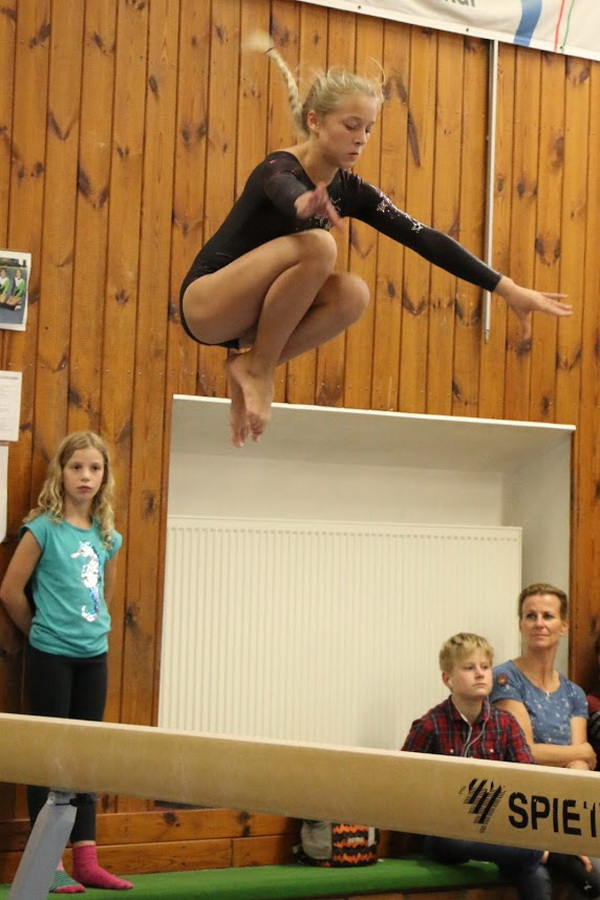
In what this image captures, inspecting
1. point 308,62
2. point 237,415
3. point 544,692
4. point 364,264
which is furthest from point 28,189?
point 544,692

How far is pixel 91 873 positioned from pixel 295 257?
2.56 metres

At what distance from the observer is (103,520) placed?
481 cm

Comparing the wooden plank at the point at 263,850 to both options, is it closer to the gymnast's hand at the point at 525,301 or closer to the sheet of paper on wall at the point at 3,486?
the sheet of paper on wall at the point at 3,486

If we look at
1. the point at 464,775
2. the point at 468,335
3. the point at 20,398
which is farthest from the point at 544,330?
the point at 464,775

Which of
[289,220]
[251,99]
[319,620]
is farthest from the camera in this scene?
[319,620]

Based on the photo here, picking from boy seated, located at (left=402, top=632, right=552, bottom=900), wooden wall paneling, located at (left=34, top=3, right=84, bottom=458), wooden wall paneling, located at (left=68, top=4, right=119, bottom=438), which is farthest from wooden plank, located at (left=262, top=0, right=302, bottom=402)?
boy seated, located at (left=402, top=632, right=552, bottom=900)

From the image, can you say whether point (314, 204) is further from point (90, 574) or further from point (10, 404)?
point (10, 404)

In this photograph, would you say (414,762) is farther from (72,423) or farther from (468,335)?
(468,335)

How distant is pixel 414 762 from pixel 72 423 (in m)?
2.64

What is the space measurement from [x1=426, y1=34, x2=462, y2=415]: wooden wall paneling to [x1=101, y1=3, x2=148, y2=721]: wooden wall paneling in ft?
4.31

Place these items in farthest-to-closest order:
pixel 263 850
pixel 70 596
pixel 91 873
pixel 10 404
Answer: pixel 263 850 < pixel 10 404 < pixel 70 596 < pixel 91 873

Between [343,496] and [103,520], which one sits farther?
[343,496]

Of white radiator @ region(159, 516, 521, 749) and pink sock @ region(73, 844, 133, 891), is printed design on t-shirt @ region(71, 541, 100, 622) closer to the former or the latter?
white radiator @ region(159, 516, 521, 749)

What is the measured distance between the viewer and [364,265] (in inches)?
214
